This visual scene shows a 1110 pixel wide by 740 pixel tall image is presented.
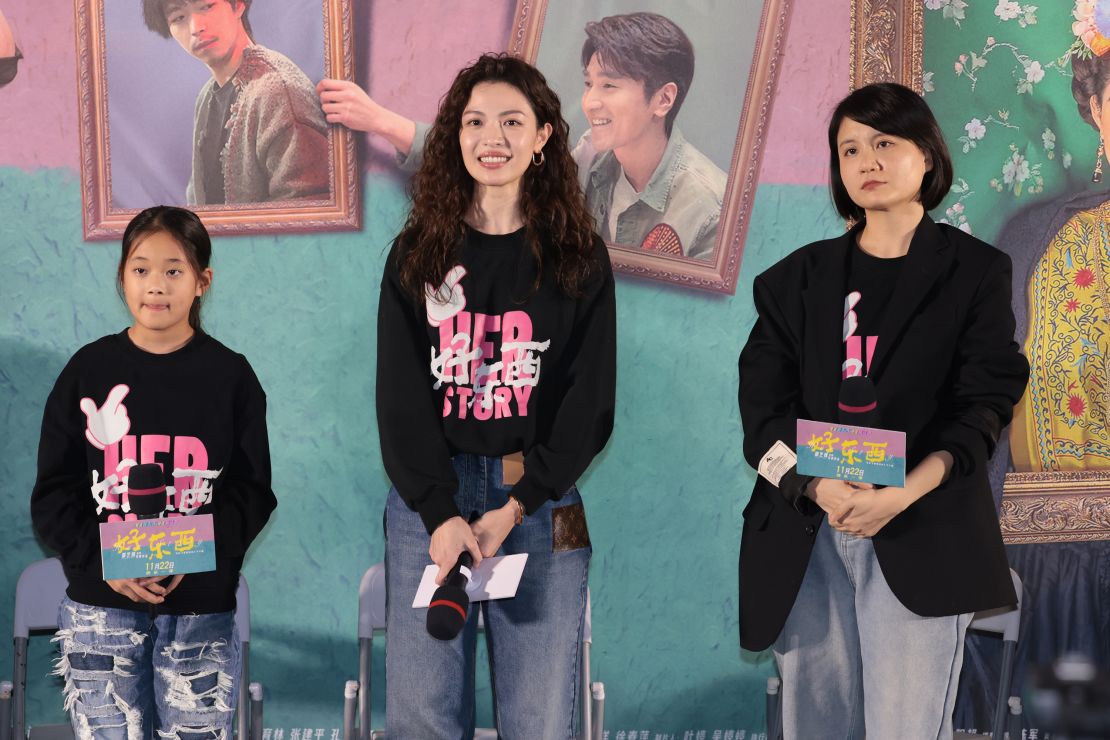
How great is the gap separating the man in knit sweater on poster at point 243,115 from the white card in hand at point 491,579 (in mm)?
1582

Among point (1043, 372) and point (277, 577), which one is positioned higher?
point (1043, 372)

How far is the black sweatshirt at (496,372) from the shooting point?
238cm

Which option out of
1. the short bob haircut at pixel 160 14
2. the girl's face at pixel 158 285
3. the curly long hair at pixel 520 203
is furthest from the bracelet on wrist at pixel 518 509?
the short bob haircut at pixel 160 14

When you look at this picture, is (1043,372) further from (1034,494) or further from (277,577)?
(277,577)

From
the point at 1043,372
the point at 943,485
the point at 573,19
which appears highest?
the point at 573,19

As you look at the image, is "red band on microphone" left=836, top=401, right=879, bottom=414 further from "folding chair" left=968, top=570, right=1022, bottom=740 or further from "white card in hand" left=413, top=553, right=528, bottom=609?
"folding chair" left=968, top=570, right=1022, bottom=740

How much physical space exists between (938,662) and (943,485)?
1.23 ft

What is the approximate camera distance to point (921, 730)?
2.26m

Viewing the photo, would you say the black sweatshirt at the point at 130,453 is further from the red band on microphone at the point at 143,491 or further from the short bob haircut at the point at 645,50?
the short bob haircut at the point at 645,50

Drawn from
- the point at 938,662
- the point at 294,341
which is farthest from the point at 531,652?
the point at 294,341

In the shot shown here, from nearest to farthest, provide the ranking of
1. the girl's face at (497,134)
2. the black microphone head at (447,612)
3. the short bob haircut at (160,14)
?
the black microphone head at (447,612) → the girl's face at (497,134) → the short bob haircut at (160,14)

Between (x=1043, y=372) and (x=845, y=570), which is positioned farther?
(x=1043, y=372)

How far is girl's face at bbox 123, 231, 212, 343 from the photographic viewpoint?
246 cm

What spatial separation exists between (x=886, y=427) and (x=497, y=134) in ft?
3.65
